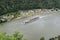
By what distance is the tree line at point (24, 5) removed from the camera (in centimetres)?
2009

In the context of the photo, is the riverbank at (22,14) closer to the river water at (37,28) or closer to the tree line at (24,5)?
the tree line at (24,5)

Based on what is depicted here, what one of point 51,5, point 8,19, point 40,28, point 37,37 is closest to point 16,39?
point 37,37

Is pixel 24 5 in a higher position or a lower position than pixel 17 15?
higher

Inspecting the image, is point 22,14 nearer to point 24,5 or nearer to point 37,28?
point 24,5

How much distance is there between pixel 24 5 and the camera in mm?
21438

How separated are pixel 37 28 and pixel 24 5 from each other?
6911 millimetres

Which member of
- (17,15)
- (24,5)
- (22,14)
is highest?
(24,5)

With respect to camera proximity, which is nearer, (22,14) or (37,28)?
(37,28)

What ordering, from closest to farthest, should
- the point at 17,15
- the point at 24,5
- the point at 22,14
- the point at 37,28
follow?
the point at 37,28 → the point at 17,15 → the point at 22,14 → the point at 24,5

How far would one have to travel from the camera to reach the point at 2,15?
62.8 feet

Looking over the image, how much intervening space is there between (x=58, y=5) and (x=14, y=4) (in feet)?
17.0

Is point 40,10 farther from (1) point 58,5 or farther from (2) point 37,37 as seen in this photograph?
(2) point 37,37

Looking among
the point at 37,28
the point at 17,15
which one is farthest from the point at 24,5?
the point at 37,28

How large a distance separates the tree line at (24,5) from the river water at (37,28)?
2.79m
